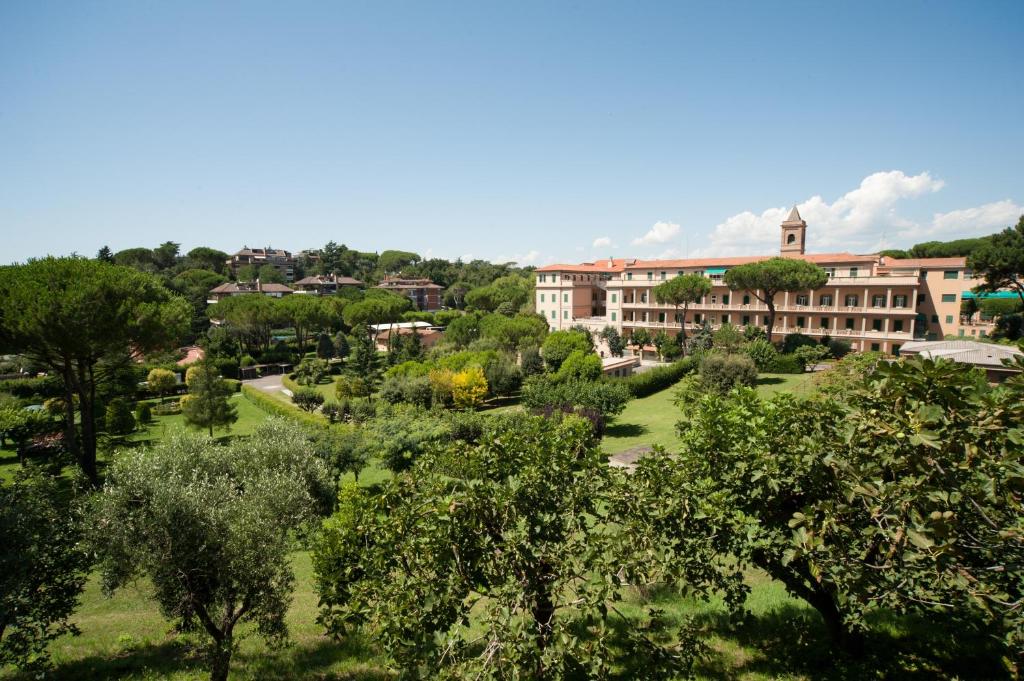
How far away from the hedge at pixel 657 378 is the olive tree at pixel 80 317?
2810 cm

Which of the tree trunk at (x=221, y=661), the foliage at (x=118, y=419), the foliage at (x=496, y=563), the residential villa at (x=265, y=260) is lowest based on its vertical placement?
the foliage at (x=118, y=419)

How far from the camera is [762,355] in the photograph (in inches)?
1580

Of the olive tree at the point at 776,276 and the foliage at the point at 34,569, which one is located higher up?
the olive tree at the point at 776,276

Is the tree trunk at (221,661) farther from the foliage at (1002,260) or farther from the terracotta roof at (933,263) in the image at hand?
the terracotta roof at (933,263)

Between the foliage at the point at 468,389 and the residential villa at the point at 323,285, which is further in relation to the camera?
the residential villa at the point at 323,285

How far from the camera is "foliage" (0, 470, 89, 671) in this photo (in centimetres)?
724

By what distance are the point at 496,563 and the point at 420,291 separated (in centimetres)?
10386

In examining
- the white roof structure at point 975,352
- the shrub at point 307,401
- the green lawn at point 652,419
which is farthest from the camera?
the shrub at point 307,401

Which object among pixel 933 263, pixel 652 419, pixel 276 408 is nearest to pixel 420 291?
pixel 276 408

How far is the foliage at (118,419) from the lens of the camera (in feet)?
98.0

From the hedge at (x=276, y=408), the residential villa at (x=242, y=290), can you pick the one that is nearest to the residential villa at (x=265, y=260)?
the residential villa at (x=242, y=290)

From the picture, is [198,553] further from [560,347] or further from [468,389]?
[560,347]

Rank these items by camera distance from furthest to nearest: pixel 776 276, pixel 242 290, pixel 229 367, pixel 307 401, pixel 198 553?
pixel 242 290, pixel 229 367, pixel 776 276, pixel 307 401, pixel 198 553

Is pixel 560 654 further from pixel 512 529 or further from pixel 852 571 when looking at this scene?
pixel 852 571
